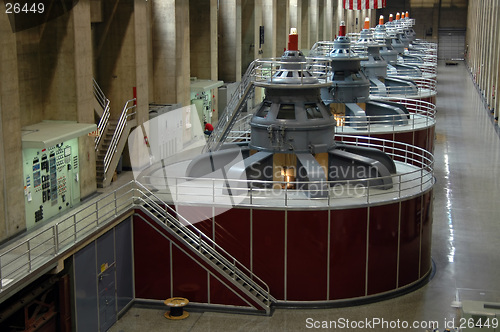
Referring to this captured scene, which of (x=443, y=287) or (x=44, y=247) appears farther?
(x=443, y=287)

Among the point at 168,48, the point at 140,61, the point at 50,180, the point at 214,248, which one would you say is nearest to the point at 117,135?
the point at 140,61

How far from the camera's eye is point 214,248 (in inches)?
703

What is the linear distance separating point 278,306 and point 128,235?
12.5 ft

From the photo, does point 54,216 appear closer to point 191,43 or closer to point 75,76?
point 75,76

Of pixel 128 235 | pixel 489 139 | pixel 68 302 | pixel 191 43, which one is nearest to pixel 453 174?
pixel 489 139

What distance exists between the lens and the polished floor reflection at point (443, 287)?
17062 millimetres

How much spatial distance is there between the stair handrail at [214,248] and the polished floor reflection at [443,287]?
0.71 meters

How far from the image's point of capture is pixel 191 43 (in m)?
33.9

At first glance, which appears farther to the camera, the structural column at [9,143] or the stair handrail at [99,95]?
the stair handrail at [99,95]

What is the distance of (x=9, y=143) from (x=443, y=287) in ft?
35.6

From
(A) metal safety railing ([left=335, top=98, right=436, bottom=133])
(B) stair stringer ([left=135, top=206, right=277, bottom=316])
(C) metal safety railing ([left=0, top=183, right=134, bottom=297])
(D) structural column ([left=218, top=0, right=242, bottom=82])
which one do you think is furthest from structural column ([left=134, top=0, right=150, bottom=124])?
(D) structural column ([left=218, top=0, right=242, bottom=82])

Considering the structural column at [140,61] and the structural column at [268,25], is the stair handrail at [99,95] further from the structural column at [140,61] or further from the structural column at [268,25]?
the structural column at [268,25]

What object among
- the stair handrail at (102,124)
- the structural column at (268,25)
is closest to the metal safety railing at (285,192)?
the stair handrail at (102,124)

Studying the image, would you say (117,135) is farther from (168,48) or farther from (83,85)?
(168,48)
